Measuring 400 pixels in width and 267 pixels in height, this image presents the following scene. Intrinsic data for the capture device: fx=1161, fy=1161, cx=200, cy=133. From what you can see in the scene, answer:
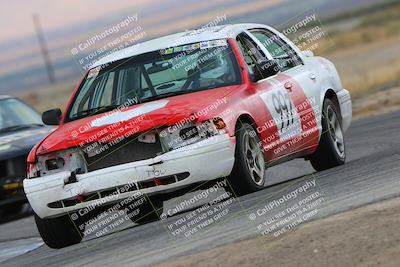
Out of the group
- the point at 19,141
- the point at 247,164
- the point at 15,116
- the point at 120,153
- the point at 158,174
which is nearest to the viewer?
the point at 158,174

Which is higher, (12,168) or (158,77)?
(158,77)

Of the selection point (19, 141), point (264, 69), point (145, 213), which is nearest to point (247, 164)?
point (264, 69)

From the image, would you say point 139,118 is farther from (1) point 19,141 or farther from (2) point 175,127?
(1) point 19,141

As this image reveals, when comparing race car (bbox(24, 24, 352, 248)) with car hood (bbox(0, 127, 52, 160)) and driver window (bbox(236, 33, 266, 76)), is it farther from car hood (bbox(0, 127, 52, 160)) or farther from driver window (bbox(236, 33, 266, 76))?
car hood (bbox(0, 127, 52, 160))

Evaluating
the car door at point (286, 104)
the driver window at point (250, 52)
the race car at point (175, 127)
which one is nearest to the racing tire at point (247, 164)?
the race car at point (175, 127)

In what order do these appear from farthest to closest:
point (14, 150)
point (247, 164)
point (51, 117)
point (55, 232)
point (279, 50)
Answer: point (14, 150) → point (279, 50) → point (51, 117) → point (55, 232) → point (247, 164)

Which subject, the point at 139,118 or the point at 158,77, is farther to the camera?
the point at 158,77

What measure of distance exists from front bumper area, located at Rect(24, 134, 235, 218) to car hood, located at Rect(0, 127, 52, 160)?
5.34 m

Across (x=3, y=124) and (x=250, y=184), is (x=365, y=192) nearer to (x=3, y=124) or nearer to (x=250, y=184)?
(x=250, y=184)

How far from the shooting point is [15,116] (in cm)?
1585

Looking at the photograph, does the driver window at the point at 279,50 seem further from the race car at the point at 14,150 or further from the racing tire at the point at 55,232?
the race car at the point at 14,150

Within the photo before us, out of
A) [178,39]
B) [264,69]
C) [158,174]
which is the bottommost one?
[158,174]

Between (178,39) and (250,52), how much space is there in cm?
70

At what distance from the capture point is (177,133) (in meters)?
9.28
